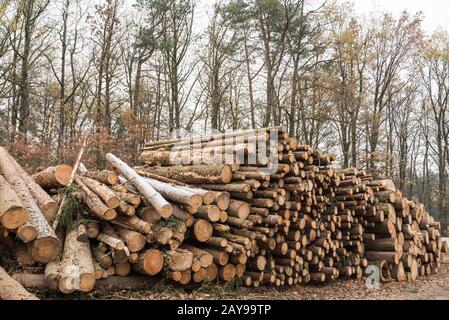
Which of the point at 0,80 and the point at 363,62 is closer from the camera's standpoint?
the point at 0,80

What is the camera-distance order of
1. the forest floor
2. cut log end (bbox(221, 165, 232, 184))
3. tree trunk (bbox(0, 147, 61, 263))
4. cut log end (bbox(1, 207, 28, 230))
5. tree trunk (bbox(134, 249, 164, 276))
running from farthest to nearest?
cut log end (bbox(221, 165, 232, 184)), tree trunk (bbox(134, 249, 164, 276)), the forest floor, tree trunk (bbox(0, 147, 61, 263)), cut log end (bbox(1, 207, 28, 230))

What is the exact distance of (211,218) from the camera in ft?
23.7

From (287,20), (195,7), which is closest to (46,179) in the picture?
(287,20)

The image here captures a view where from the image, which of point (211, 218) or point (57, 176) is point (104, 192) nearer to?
point (57, 176)

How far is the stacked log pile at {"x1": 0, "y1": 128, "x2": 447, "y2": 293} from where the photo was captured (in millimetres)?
6336

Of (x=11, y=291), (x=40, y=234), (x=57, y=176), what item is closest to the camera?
(x=11, y=291)

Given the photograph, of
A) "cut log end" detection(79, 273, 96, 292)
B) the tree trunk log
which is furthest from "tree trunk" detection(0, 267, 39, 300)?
the tree trunk log

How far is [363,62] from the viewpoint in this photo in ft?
88.5

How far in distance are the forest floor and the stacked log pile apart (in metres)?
0.20

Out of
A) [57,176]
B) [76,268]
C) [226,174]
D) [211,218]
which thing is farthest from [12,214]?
[226,174]

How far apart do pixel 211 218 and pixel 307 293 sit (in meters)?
2.47

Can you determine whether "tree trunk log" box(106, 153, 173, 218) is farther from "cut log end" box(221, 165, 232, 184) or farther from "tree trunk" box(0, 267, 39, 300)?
"tree trunk" box(0, 267, 39, 300)

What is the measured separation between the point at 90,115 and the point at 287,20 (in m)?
12.0

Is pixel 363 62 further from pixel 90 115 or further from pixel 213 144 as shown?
pixel 213 144
